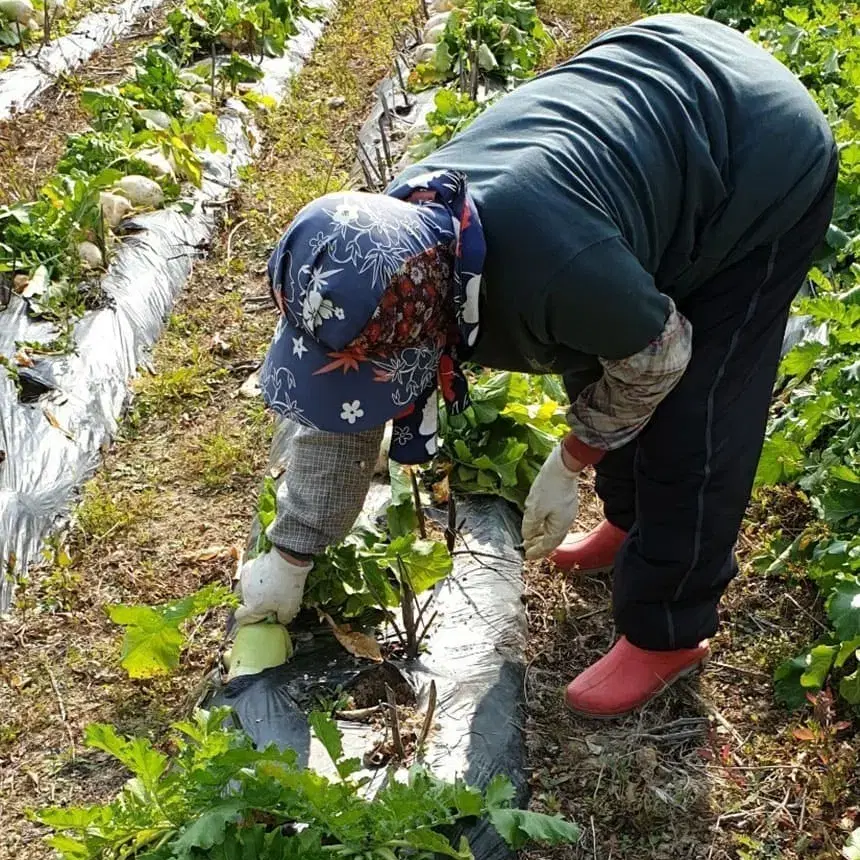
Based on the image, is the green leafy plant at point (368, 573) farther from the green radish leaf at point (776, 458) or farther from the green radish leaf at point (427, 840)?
the green radish leaf at point (776, 458)

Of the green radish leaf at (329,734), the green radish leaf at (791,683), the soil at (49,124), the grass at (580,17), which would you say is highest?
the green radish leaf at (329,734)

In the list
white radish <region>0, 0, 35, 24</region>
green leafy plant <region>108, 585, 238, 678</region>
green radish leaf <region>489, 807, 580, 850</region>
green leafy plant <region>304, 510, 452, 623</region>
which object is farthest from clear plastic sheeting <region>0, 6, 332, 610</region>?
white radish <region>0, 0, 35, 24</region>

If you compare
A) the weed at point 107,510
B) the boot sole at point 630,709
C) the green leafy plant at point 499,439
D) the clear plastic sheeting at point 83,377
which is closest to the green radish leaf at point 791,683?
the boot sole at point 630,709

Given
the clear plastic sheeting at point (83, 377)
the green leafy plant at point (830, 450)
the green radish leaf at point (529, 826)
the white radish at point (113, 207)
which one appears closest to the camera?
the green radish leaf at point (529, 826)

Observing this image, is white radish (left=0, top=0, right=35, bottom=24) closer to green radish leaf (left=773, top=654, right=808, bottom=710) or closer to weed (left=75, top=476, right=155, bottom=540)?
weed (left=75, top=476, right=155, bottom=540)

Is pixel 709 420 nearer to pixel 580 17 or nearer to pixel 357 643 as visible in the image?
pixel 357 643

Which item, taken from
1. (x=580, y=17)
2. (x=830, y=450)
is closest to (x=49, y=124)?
(x=580, y=17)

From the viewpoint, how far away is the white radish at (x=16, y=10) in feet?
21.6

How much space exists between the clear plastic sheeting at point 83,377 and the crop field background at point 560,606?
6 centimetres

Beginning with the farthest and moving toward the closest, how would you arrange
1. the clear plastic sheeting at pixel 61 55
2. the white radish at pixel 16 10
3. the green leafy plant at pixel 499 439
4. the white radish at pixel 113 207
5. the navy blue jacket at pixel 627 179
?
the white radish at pixel 16 10 → the clear plastic sheeting at pixel 61 55 → the white radish at pixel 113 207 → the green leafy plant at pixel 499 439 → the navy blue jacket at pixel 627 179

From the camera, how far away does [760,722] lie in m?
2.50

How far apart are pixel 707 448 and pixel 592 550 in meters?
0.78

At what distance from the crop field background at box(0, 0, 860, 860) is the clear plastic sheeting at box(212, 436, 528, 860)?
0.32 feet

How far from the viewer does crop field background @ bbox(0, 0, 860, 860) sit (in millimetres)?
2299
